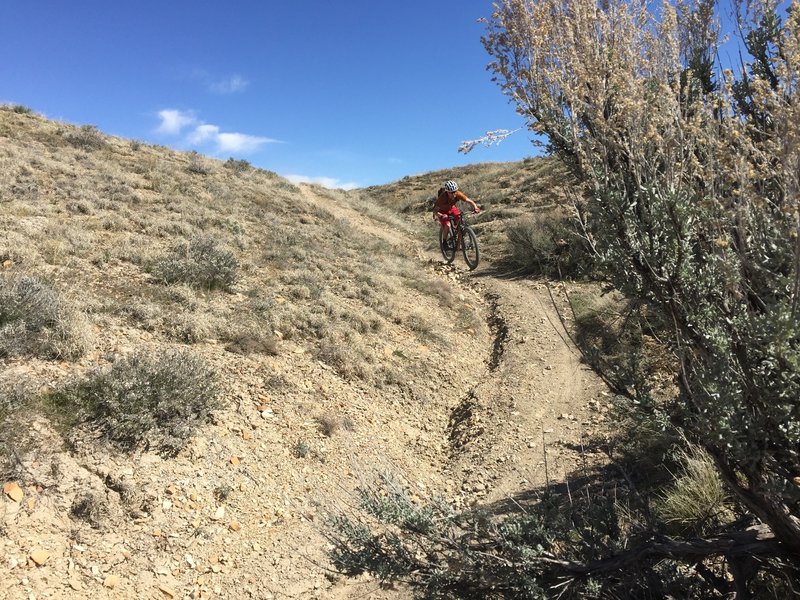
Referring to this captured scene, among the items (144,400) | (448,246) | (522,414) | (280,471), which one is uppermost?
(448,246)

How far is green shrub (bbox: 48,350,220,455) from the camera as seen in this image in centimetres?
486

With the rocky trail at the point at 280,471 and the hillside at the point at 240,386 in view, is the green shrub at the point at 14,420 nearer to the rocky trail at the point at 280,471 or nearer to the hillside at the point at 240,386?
the hillside at the point at 240,386

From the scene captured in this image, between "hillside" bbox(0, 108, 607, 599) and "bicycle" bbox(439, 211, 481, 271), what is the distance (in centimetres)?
63

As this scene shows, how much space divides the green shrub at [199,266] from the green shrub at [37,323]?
6.92ft

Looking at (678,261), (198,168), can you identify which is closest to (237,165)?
(198,168)

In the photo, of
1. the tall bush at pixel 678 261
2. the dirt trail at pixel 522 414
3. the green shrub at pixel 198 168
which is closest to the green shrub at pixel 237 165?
the green shrub at pixel 198 168

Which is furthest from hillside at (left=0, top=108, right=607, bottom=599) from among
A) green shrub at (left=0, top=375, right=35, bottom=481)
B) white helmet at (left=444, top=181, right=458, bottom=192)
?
white helmet at (left=444, top=181, right=458, bottom=192)

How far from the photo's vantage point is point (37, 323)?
5.61 m

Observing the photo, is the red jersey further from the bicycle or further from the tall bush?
the tall bush

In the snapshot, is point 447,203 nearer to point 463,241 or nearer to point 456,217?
point 456,217

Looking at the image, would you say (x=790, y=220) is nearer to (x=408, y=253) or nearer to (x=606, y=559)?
(x=606, y=559)

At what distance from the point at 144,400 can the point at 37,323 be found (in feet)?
5.77

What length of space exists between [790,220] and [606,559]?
82.8 inches

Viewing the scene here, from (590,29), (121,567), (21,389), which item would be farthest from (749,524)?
(21,389)
